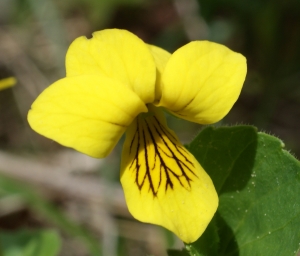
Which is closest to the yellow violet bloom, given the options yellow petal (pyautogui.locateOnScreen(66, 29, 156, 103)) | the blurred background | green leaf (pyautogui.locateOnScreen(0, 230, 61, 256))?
yellow petal (pyautogui.locateOnScreen(66, 29, 156, 103))

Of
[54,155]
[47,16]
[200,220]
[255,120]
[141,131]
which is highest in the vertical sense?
[141,131]

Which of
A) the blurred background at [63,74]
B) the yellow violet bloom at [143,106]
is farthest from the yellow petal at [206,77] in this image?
the blurred background at [63,74]

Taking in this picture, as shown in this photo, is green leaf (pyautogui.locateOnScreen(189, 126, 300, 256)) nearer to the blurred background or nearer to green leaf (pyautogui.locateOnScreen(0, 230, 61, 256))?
green leaf (pyautogui.locateOnScreen(0, 230, 61, 256))

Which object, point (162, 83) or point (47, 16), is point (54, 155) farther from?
point (162, 83)

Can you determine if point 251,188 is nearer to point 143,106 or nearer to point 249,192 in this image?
point 249,192

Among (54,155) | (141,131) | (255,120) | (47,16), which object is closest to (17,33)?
(47,16)

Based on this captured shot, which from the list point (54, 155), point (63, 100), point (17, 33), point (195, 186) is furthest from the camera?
point (17, 33)

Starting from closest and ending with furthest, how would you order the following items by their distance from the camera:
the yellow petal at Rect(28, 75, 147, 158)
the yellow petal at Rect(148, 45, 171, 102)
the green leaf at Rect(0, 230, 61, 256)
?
the yellow petal at Rect(28, 75, 147, 158) → the yellow petal at Rect(148, 45, 171, 102) → the green leaf at Rect(0, 230, 61, 256)

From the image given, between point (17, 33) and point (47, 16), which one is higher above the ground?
point (47, 16)
